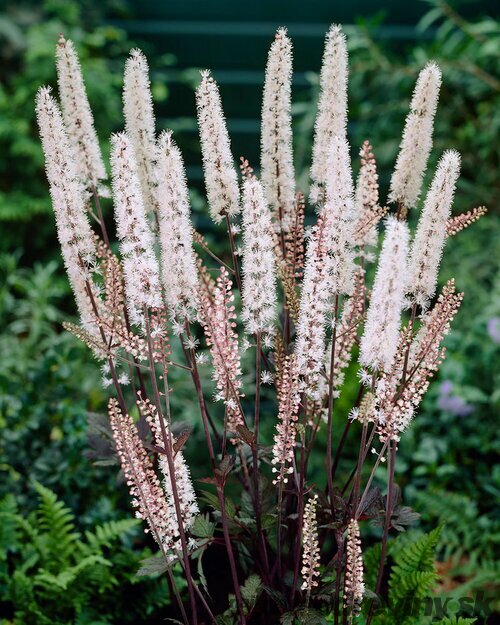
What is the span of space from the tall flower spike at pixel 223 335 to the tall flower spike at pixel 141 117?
33cm

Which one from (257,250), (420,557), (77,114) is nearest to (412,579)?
(420,557)

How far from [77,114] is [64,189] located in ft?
0.94

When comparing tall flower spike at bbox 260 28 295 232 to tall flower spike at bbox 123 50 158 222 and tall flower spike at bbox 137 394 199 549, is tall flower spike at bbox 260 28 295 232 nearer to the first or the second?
tall flower spike at bbox 123 50 158 222

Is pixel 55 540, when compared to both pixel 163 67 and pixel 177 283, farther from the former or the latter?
pixel 163 67

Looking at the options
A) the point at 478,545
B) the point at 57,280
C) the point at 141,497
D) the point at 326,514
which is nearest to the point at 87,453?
the point at 141,497

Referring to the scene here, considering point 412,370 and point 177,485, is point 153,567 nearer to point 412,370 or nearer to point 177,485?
point 177,485

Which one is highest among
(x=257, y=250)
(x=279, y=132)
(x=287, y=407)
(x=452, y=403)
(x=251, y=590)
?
(x=452, y=403)

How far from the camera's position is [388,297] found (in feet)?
3.89

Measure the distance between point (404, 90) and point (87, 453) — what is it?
3.64 metres

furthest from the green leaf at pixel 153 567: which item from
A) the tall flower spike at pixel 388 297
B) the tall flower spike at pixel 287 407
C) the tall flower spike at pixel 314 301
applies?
the tall flower spike at pixel 388 297

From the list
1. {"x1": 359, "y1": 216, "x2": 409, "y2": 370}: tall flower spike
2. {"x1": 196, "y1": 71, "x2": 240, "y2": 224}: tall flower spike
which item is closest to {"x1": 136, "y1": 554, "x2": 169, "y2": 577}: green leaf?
{"x1": 359, "y1": 216, "x2": 409, "y2": 370}: tall flower spike

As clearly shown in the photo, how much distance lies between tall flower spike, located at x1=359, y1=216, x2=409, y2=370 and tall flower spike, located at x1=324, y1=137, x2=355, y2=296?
96 mm

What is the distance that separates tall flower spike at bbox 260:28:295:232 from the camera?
4.96 ft

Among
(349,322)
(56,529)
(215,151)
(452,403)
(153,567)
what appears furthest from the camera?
(452,403)
